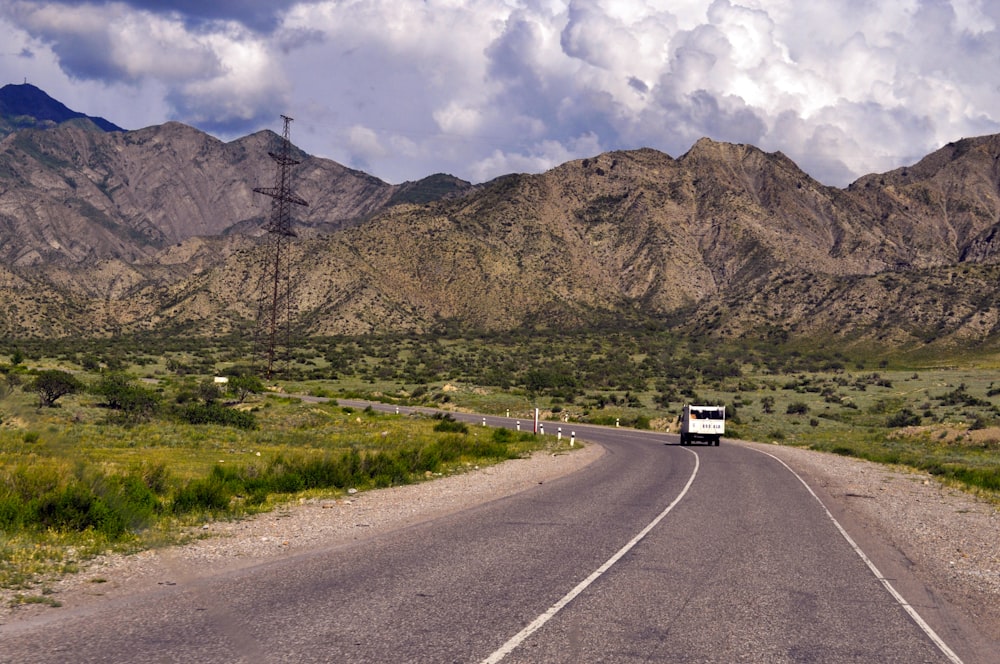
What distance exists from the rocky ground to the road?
655 mm

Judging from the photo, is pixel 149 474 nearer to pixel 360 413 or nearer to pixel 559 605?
pixel 559 605

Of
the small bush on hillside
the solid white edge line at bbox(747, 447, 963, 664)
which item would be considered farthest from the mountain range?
the solid white edge line at bbox(747, 447, 963, 664)

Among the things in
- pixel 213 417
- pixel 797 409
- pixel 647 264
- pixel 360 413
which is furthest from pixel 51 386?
pixel 647 264

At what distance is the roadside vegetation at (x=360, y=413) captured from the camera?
1230 centimetres

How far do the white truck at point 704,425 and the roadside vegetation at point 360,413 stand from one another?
17.4 feet

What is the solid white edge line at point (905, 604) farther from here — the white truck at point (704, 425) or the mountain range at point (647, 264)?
the mountain range at point (647, 264)

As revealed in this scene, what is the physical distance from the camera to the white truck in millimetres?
38938

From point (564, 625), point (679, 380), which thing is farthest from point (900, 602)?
point (679, 380)

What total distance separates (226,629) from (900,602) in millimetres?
7609

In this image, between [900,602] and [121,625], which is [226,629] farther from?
[900,602]

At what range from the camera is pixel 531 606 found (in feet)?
28.1

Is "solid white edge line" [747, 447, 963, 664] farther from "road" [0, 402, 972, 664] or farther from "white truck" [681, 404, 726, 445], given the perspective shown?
"white truck" [681, 404, 726, 445]

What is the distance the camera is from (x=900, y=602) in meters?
9.52

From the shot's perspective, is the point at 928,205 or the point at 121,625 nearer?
the point at 121,625
